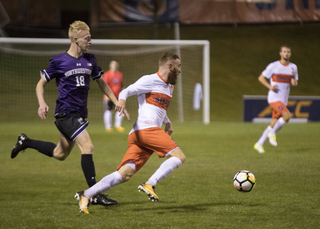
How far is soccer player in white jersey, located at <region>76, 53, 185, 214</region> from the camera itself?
165 inches

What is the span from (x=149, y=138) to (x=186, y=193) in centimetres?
130

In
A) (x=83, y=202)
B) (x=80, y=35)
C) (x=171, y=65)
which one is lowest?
(x=83, y=202)

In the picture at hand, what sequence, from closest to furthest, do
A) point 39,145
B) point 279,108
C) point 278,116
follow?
point 39,145
point 279,108
point 278,116

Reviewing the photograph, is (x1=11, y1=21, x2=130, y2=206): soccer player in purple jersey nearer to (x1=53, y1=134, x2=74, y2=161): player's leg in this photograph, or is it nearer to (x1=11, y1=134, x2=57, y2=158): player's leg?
(x1=53, y1=134, x2=74, y2=161): player's leg

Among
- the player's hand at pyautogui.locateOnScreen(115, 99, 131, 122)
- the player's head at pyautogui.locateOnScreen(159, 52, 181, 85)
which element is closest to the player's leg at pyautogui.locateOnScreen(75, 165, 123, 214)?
the player's hand at pyautogui.locateOnScreen(115, 99, 131, 122)

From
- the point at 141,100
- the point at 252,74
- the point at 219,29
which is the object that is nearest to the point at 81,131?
the point at 141,100

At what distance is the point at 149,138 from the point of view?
4.29m

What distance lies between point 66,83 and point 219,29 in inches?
832

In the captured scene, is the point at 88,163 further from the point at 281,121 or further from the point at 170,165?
the point at 281,121

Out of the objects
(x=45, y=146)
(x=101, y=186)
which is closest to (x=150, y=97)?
(x=101, y=186)

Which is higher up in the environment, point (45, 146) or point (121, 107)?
point (121, 107)

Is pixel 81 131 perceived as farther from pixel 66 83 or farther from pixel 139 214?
pixel 139 214

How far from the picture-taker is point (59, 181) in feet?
20.4

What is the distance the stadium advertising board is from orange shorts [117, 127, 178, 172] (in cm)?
1252
